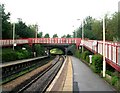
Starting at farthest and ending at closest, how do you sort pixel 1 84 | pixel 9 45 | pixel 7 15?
1. pixel 7 15
2. pixel 9 45
3. pixel 1 84

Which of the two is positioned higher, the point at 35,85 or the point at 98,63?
the point at 98,63

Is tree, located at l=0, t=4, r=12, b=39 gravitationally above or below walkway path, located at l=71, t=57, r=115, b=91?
above

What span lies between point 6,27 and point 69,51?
2082 inches

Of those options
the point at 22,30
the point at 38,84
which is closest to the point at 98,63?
the point at 38,84

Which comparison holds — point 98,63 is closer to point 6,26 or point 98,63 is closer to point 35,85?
point 35,85

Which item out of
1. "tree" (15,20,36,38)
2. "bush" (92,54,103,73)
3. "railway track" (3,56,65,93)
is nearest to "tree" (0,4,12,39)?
"tree" (15,20,36,38)

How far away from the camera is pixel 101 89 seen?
1925 cm

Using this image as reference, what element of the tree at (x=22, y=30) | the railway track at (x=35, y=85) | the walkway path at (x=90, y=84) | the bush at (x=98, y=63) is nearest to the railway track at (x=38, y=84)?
the railway track at (x=35, y=85)

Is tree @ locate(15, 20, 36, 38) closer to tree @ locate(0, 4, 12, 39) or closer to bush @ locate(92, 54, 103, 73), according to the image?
tree @ locate(0, 4, 12, 39)

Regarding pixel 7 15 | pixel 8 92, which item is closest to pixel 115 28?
pixel 7 15

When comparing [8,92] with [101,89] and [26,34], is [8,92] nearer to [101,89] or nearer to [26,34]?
[101,89]

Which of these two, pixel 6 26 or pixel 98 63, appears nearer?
pixel 98 63

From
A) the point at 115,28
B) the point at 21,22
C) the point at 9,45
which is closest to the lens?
the point at 115,28

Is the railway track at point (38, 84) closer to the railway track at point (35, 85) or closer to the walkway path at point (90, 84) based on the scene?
the railway track at point (35, 85)
